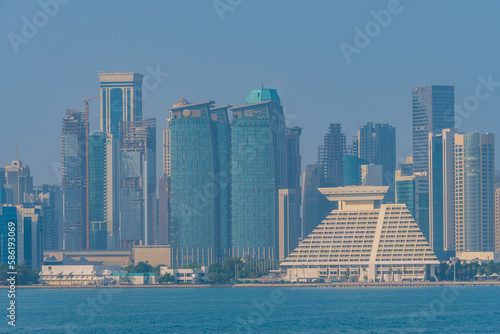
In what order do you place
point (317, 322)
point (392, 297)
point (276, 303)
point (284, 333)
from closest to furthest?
1. point (284, 333)
2. point (317, 322)
3. point (276, 303)
4. point (392, 297)

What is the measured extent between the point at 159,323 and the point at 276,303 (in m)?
39.6

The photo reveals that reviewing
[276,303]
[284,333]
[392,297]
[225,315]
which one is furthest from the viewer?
[392,297]

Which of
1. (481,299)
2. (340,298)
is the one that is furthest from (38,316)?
(481,299)

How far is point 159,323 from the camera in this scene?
148 metres

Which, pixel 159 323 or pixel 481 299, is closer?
pixel 159 323

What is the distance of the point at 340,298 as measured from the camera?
646ft

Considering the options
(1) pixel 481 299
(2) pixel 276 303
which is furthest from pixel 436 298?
(2) pixel 276 303

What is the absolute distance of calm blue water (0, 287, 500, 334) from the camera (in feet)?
456

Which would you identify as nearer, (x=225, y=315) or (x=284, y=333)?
(x=284, y=333)

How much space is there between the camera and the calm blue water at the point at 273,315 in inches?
5468

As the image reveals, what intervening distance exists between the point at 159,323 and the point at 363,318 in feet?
77.4

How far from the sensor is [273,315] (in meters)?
158

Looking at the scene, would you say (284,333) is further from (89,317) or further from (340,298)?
(340,298)

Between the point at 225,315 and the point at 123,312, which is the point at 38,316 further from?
the point at 225,315
